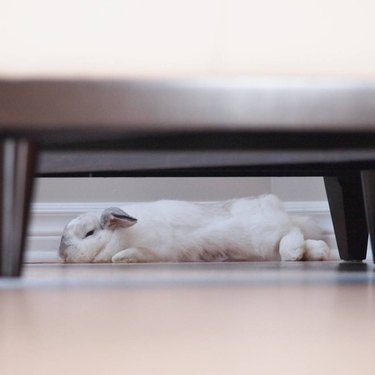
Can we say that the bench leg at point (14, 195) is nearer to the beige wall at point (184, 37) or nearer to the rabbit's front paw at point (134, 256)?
the beige wall at point (184, 37)

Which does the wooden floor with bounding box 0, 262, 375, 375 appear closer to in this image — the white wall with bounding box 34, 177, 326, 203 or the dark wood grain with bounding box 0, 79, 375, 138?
the dark wood grain with bounding box 0, 79, 375, 138

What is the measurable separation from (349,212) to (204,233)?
0.38 meters

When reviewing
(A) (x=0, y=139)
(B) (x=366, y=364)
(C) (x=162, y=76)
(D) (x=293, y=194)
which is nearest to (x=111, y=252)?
(D) (x=293, y=194)

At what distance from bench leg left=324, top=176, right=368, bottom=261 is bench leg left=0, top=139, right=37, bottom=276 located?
786mm

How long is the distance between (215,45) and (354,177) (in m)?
0.87

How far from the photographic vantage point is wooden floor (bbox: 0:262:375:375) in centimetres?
32

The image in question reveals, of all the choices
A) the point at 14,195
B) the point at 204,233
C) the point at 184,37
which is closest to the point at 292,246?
the point at 204,233

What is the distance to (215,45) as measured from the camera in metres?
0.54

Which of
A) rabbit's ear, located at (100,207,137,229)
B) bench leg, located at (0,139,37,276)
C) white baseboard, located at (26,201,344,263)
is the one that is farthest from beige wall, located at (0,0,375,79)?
white baseboard, located at (26,201,344,263)

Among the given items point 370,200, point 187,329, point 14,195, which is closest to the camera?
point 187,329

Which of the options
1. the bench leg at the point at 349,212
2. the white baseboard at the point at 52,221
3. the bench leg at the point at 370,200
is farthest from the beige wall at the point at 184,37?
the white baseboard at the point at 52,221

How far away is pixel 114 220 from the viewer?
4.92 ft

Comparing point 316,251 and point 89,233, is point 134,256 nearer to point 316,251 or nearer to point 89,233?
point 89,233

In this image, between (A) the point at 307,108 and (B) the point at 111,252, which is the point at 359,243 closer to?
(B) the point at 111,252
